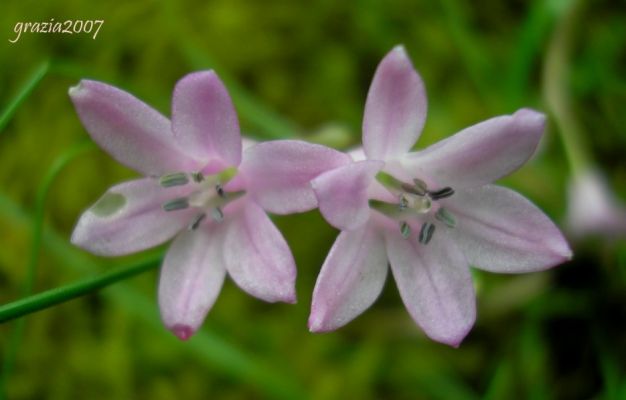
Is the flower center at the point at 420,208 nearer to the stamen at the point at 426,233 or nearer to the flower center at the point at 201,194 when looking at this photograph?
the stamen at the point at 426,233

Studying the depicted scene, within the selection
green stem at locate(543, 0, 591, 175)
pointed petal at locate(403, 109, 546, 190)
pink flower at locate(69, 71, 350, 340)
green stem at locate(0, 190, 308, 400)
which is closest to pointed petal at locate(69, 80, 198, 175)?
pink flower at locate(69, 71, 350, 340)

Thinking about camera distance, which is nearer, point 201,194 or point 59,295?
point 59,295

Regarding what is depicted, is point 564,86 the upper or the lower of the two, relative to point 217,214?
lower

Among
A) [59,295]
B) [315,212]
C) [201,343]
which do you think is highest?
[59,295]

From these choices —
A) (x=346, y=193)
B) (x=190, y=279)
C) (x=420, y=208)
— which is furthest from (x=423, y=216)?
(x=190, y=279)

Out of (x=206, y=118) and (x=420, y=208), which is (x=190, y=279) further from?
(x=420, y=208)

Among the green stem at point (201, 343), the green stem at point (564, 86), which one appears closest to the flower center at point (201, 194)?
the green stem at point (201, 343)
